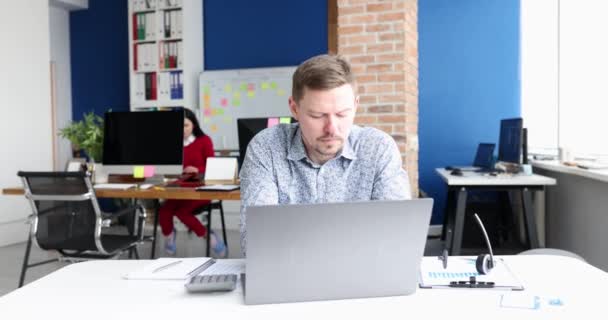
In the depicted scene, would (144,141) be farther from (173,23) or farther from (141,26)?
(141,26)

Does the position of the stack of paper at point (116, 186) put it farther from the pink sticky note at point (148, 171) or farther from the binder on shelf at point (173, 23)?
the binder on shelf at point (173, 23)

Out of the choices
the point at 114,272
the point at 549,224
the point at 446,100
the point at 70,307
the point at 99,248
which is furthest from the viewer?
the point at 446,100

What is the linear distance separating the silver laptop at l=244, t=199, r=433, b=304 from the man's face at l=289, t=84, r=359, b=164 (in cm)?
43

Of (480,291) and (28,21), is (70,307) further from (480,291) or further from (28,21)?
(28,21)

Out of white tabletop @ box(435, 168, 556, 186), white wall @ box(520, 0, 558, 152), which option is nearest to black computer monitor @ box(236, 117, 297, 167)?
white tabletop @ box(435, 168, 556, 186)

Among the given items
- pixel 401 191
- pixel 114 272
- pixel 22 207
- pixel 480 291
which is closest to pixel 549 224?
pixel 401 191

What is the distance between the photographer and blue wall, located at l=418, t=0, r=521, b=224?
484 cm

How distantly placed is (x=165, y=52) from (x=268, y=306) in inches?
202

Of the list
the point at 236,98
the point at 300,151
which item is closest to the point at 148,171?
the point at 236,98

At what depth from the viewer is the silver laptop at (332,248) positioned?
40.4 inches

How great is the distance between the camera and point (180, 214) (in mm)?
4129

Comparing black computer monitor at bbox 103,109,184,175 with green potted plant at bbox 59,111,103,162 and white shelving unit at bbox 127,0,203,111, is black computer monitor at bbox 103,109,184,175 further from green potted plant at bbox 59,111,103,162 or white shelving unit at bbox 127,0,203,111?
white shelving unit at bbox 127,0,203,111

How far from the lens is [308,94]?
1414 millimetres

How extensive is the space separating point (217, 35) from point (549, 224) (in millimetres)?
3878
